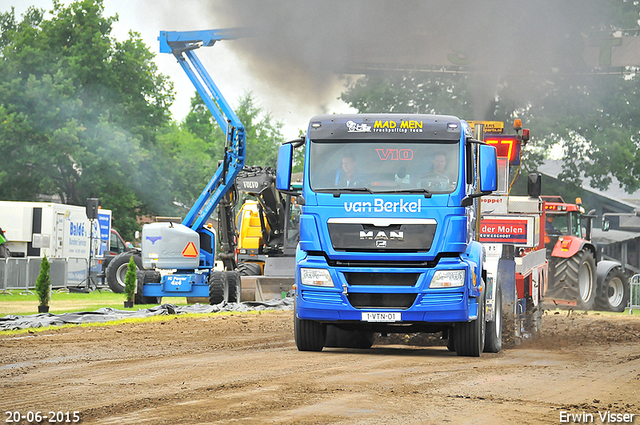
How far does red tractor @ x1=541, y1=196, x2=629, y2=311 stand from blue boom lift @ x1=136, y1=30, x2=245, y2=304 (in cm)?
840

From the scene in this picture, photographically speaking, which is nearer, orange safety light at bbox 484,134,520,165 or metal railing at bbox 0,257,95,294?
orange safety light at bbox 484,134,520,165

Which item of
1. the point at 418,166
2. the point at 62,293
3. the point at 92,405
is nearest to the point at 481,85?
the point at 62,293

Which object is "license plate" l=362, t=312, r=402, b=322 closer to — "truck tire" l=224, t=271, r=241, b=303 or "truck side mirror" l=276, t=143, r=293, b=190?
"truck side mirror" l=276, t=143, r=293, b=190

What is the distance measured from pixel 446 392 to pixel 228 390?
208 centimetres

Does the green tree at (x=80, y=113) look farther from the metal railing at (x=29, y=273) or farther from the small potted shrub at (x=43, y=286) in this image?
the small potted shrub at (x=43, y=286)

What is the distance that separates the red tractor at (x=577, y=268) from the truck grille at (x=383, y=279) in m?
12.9

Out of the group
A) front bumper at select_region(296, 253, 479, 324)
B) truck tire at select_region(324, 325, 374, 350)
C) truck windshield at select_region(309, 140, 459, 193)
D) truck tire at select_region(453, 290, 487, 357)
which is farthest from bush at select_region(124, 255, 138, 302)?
truck tire at select_region(453, 290, 487, 357)

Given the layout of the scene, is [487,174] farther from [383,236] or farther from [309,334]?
[309,334]

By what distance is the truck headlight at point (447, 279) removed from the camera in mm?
11891

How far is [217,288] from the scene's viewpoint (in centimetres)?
2228

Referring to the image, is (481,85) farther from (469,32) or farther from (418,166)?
(418,166)

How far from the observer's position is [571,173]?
143ft

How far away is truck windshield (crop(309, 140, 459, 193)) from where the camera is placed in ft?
39.6

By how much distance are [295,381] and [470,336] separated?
3714 millimetres
